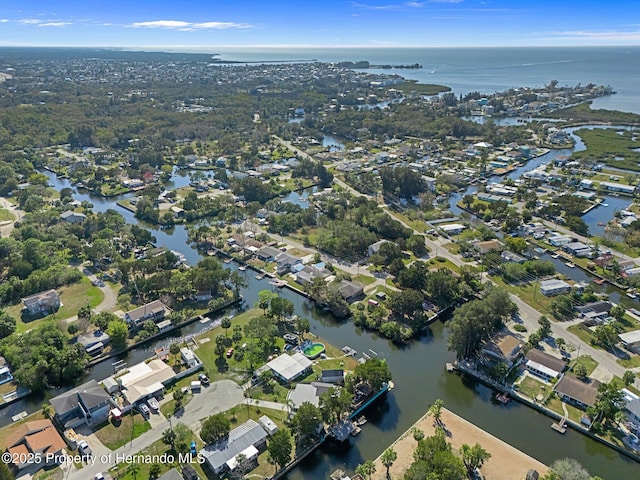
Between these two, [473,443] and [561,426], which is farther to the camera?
[561,426]

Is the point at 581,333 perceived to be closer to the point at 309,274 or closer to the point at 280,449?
the point at 309,274

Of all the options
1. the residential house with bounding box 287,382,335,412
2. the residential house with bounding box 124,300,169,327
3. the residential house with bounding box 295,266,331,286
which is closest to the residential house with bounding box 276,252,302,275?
the residential house with bounding box 295,266,331,286

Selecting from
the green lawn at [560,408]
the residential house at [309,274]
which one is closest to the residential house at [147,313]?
the residential house at [309,274]

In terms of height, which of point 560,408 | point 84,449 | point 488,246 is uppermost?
point 488,246

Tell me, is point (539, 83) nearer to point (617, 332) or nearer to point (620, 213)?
point (620, 213)

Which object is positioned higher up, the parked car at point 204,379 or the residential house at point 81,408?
the residential house at point 81,408

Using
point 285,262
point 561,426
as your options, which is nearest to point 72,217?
point 285,262

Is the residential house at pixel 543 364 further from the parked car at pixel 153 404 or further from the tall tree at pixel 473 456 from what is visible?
the parked car at pixel 153 404
